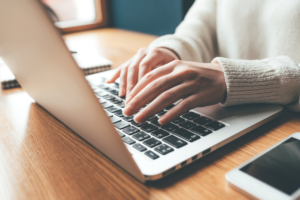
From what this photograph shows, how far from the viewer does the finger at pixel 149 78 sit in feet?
1.57

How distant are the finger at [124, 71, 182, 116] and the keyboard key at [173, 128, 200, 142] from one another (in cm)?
9

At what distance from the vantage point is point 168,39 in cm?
74

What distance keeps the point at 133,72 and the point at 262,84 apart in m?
0.27

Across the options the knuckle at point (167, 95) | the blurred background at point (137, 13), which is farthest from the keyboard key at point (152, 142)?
the blurred background at point (137, 13)

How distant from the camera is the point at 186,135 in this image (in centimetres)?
37

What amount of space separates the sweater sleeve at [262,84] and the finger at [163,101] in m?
0.08

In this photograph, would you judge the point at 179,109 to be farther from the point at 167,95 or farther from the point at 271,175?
the point at 271,175

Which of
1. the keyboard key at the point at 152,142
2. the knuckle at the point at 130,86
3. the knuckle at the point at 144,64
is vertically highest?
the knuckle at the point at 144,64

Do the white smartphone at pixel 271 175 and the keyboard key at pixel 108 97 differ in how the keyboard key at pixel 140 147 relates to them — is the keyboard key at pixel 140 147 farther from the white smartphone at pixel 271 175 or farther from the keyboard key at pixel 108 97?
the keyboard key at pixel 108 97

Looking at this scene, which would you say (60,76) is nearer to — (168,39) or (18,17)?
(18,17)

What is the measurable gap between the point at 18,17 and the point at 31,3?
7cm

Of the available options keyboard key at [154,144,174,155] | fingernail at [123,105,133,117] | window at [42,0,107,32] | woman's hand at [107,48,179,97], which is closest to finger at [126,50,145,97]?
woman's hand at [107,48,179,97]

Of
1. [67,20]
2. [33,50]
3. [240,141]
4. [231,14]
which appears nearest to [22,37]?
[33,50]

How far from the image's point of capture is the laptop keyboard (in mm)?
341
